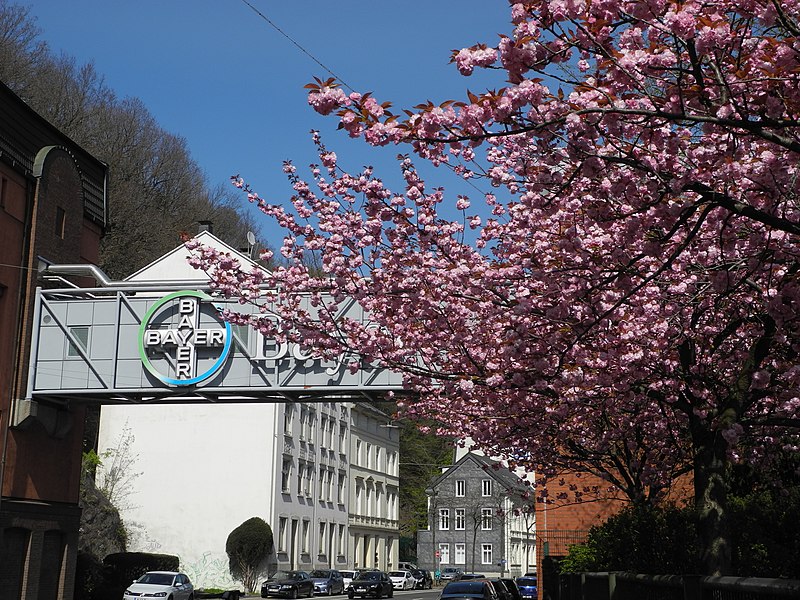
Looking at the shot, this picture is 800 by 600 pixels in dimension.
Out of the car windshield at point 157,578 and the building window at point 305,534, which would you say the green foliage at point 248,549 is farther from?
the car windshield at point 157,578

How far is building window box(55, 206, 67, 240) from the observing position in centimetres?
3050

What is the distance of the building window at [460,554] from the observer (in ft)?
315

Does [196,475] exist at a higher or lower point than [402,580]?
higher

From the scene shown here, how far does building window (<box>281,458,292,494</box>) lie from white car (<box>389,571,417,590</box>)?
12.8 meters

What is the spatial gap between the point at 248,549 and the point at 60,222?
83.3 feet

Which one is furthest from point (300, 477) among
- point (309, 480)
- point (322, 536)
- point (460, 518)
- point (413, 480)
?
point (413, 480)

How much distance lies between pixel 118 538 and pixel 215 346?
23723mm

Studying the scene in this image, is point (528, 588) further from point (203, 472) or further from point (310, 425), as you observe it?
point (310, 425)

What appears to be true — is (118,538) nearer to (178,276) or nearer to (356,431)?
(178,276)

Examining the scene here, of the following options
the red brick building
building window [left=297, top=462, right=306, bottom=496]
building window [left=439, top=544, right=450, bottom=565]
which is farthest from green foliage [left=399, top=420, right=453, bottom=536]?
the red brick building

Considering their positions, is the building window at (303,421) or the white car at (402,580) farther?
the white car at (402,580)

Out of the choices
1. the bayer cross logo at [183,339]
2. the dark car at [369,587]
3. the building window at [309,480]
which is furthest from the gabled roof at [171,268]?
the bayer cross logo at [183,339]

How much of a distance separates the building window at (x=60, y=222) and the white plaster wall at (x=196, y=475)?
24859 millimetres

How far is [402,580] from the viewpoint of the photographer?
65.5 m
